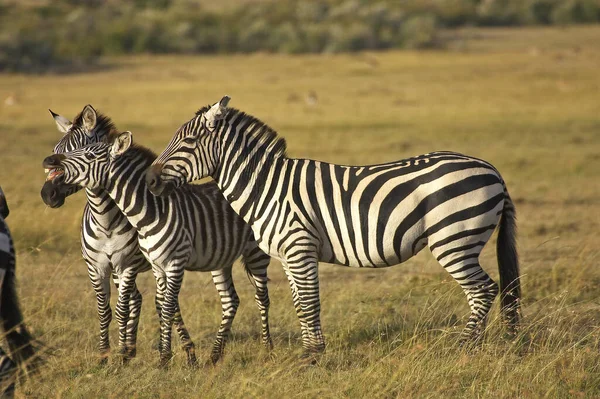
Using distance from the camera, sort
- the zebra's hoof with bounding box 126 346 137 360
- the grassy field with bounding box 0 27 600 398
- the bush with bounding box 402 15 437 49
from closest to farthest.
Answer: the grassy field with bounding box 0 27 600 398, the zebra's hoof with bounding box 126 346 137 360, the bush with bounding box 402 15 437 49

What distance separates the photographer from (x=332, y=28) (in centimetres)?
4406

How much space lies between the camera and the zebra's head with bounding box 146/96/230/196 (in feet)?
20.6

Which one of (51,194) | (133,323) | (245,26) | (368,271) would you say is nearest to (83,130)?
(51,194)

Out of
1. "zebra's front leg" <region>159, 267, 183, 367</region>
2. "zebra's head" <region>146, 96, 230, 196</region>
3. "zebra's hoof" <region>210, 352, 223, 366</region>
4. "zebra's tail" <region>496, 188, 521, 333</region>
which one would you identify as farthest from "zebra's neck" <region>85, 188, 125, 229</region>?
"zebra's tail" <region>496, 188, 521, 333</region>

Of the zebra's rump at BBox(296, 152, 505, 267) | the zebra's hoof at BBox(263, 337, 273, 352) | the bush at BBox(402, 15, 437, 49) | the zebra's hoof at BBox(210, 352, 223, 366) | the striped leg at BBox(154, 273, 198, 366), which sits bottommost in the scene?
the zebra's hoof at BBox(210, 352, 223, 366)

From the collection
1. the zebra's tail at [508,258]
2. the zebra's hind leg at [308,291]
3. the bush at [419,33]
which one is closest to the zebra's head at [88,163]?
the zebra's hind leg at [308,291]

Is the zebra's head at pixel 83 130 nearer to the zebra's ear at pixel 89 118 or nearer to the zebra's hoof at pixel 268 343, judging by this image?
the zebra's ear at pixel 89 118

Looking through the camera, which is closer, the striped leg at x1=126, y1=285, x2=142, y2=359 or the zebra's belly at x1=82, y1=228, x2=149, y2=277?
the zebra's belly at x1=82, y1=228, x2=149, y2=277

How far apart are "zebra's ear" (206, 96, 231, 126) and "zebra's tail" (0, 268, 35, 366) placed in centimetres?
181

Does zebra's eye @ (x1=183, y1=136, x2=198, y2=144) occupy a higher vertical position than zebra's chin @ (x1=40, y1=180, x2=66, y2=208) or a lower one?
higher

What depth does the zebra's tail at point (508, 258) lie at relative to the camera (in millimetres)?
6457

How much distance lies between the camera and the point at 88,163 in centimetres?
631

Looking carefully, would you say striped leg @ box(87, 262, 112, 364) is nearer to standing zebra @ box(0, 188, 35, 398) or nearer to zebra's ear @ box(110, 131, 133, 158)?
zebra's ear @ box(110, 131, 133, 158)

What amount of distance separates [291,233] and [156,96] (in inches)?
797
